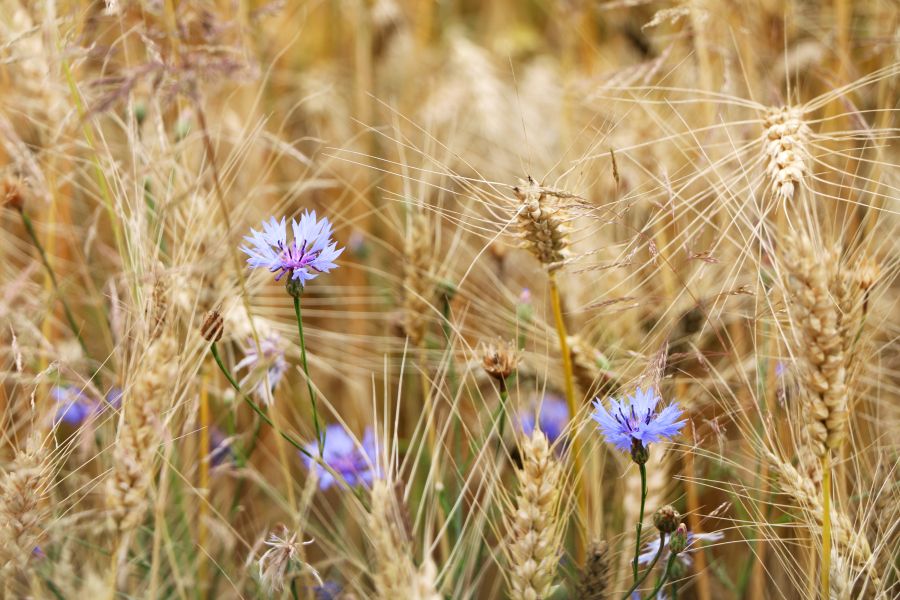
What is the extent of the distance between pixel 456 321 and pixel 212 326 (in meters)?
0.49

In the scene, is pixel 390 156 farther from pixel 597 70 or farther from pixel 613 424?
pixel 613 424

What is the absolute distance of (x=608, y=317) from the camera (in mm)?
1438

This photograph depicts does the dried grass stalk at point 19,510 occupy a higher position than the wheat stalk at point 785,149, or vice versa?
the wheat stalk at point 785,149

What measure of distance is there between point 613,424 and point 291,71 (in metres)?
1.85

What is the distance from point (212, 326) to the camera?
92 centimetres

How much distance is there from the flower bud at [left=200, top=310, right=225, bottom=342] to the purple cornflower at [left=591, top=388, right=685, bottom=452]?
1.50ft

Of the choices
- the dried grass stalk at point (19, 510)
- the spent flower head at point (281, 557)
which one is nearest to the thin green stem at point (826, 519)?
the spent flower head at point (281, 557)

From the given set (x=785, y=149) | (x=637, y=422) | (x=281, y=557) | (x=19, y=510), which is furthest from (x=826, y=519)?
(x=19, y=510)

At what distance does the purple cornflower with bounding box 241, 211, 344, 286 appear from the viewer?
3.05 ft

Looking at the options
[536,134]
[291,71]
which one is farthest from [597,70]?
[291,71]

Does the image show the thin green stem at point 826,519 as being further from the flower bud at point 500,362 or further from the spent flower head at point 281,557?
the spent flower head at point 281,557

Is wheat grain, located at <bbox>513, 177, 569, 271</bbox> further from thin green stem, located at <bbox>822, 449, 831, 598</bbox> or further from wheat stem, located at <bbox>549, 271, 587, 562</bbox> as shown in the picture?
thin green stem, located at <bbox>822, 449, 831, 598</bbox>

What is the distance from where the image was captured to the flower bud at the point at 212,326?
36.1 inches

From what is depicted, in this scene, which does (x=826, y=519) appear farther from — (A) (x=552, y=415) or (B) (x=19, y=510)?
(B) (x=19, y=510)
